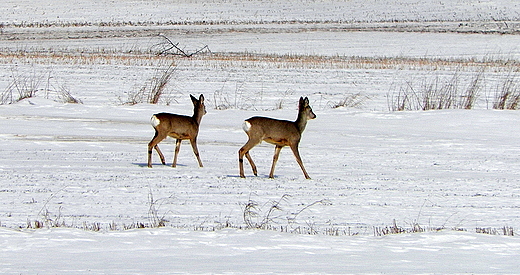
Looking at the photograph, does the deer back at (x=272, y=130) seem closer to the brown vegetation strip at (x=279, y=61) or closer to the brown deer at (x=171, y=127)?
the brown deer at (x=171, y=127)

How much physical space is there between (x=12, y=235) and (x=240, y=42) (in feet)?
154

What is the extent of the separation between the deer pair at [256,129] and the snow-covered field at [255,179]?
1.41ft

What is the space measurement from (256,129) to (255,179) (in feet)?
3.20

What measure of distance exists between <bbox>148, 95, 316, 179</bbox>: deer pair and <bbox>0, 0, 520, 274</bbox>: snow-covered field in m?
0.43

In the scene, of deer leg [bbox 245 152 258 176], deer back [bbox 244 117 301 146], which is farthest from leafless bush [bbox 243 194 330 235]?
deer leg [bbox 245 152 258 176]

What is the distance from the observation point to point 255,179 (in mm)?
11867

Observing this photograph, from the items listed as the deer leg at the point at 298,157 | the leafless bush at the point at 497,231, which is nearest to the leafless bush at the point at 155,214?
the deer leg at the point at 298,157

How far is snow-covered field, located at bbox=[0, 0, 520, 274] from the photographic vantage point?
688 centimetres

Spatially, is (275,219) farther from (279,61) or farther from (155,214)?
(279,61)

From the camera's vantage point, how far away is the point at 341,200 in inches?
412

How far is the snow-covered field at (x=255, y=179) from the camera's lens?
22.6ft

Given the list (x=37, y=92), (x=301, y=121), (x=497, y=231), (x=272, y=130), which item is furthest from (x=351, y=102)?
(x=497, y=231)

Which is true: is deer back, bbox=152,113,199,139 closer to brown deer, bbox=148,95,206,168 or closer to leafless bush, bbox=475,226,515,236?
brown deer, bbox=148,95,206,168

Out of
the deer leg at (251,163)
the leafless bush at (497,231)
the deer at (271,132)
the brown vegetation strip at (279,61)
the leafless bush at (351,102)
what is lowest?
the leafless bush at (497,231)
